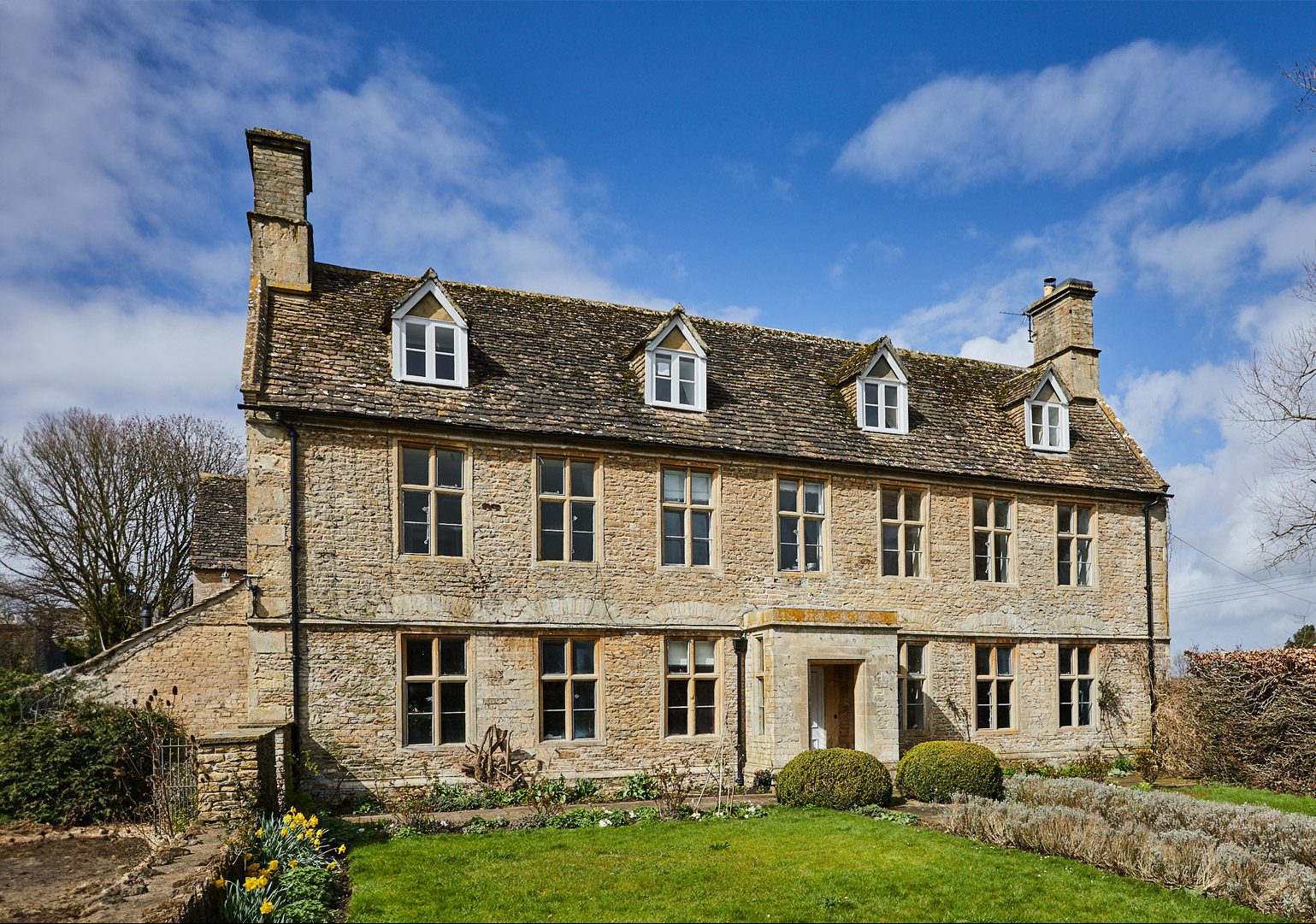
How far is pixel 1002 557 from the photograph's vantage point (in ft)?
72.2

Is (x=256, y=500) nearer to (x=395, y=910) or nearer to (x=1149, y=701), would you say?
(x=395, y=910)

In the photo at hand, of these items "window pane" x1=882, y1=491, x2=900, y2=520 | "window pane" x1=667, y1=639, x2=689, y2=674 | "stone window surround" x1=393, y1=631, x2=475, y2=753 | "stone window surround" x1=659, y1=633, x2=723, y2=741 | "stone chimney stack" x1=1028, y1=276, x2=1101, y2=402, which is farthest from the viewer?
"stone chimney stack" x1=1028, y1=276, x2=1101, y2=402

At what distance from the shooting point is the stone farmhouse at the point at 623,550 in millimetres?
16422

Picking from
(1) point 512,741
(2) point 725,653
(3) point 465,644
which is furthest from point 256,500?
(2) point 725,653

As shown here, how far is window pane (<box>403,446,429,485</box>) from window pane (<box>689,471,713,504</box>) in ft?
17.8

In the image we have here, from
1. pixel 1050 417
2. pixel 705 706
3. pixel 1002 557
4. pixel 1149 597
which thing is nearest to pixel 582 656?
pixel 705 706

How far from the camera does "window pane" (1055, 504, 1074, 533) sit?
74.9ft

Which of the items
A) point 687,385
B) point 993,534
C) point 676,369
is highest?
point 676,369

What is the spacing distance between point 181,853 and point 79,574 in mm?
30385

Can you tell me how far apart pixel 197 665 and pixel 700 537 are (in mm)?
10066

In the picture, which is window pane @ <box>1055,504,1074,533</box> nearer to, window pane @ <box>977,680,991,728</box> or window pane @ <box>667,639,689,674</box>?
window pane @ <box>977,680,991,728</box>

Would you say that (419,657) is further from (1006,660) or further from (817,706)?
(1006,660)

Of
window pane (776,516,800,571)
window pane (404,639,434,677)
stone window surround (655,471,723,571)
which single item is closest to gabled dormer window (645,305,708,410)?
stone window surround (655,471,723,571)

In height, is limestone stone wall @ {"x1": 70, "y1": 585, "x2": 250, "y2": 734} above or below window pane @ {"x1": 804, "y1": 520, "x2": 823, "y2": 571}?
below
